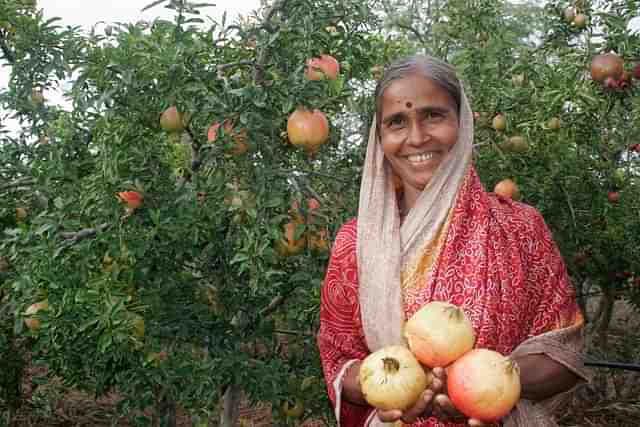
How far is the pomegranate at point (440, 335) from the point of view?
141 centimetres

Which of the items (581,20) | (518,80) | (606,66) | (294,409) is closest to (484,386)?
(294,409)

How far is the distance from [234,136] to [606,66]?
6.13 ft

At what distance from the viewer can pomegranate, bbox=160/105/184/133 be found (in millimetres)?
2080

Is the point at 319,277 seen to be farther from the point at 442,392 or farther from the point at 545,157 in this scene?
the point at 545,157

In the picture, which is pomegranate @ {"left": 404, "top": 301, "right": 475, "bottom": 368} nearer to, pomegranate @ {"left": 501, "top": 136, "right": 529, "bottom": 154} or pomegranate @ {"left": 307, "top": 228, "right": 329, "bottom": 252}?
pomegranate @ {"left": 307, "top": 228, "right": 329, "bottom": 252}

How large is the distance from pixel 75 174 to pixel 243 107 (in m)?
0.60

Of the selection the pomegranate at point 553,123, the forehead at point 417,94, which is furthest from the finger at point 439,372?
the pomegranate at point 553,123

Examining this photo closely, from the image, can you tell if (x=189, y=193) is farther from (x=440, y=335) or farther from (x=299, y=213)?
(x=440, y=335)

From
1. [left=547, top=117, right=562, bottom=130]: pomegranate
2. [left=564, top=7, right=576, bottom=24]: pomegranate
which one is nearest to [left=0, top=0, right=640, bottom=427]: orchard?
[left=547, top=117, right=562, bottom=130]: pomegranate

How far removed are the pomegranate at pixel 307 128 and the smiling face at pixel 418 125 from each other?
15.8 inches

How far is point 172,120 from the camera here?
2.09 metres

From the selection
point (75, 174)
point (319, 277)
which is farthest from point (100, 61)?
point (319, 277)

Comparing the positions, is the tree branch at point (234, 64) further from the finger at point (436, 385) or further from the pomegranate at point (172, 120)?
the finger at point (436, 385)

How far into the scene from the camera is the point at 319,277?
2.27m
